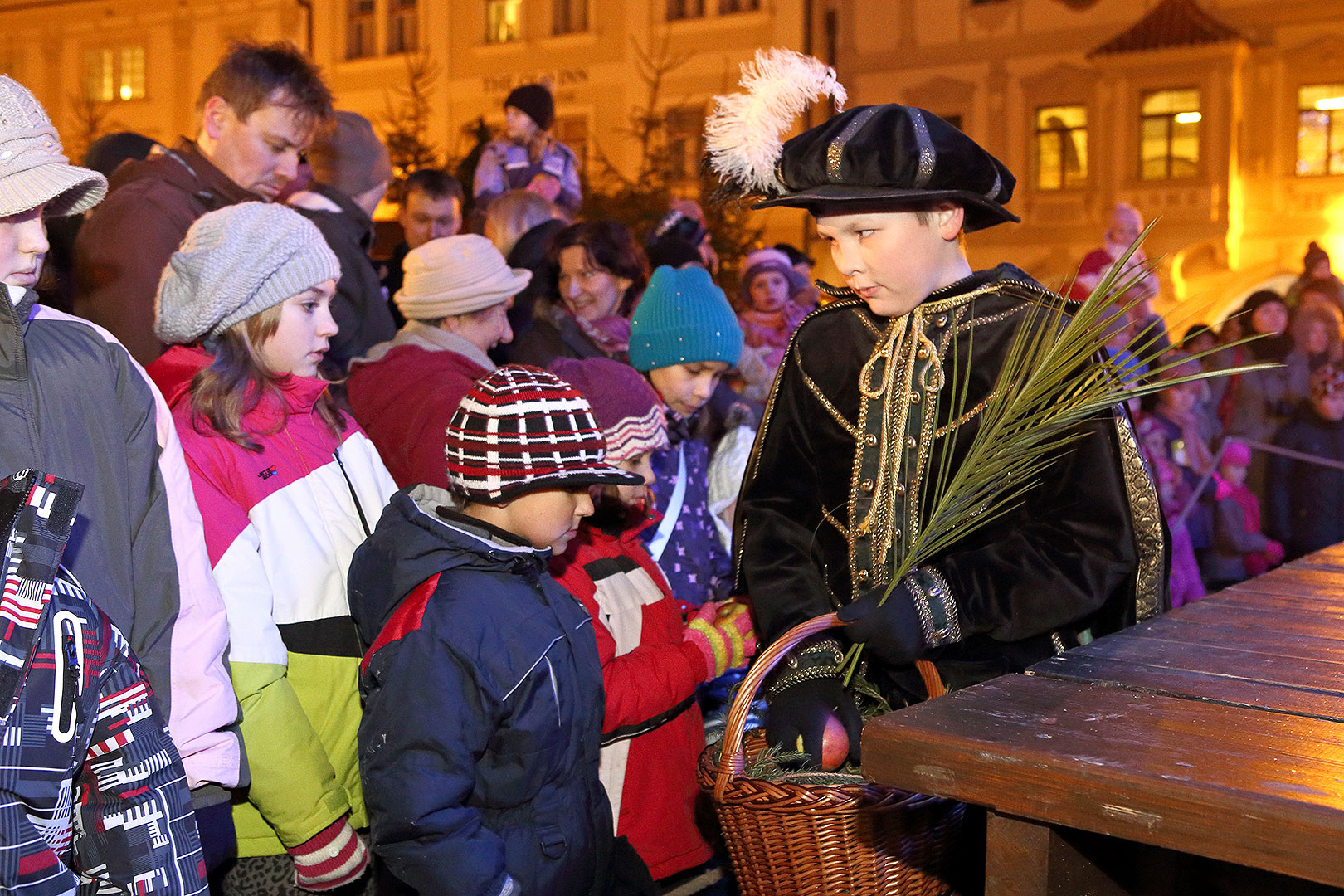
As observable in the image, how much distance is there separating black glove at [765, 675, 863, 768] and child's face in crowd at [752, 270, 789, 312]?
447 cm

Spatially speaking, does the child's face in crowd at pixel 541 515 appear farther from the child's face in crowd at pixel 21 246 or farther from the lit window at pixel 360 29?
the lit window at pixel 360 29

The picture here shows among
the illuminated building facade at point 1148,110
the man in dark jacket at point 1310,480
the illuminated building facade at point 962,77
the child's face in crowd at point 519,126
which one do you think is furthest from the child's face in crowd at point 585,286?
the illuminated building facade at point 1148,110

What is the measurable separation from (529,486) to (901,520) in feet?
2.60

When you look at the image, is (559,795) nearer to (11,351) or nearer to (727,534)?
(11,351)

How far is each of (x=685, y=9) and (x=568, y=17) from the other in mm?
2094

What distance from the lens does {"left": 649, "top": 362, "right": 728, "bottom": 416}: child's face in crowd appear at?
13.2ft

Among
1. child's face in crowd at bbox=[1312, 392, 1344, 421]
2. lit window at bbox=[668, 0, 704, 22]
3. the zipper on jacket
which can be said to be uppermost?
lit window at bbox=[668, 0, 704, 22]

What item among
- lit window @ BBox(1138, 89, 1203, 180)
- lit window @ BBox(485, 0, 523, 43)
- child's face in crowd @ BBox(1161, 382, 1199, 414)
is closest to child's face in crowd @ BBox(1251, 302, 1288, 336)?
child's face in crowd @ BBox(1161, 382, 1199, 414)

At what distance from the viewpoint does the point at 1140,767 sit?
5.65 feet

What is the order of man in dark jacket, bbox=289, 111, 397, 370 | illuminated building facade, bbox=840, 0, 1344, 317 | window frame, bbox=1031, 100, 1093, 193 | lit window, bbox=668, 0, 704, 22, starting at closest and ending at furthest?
man in dark jacket, bbox=289, 111, 397, 370
illuminated building facade, bbox=840, 0, 1344, 317
window frame, bbox=1031, 100, 1093, 193
lit window, bbox=668, 0, 704, 22

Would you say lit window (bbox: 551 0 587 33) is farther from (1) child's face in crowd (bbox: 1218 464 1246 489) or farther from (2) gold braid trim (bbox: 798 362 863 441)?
(2) gold braid trim (bbox: 798 362 863 441)

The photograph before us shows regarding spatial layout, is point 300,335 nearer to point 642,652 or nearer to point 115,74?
point 642,652

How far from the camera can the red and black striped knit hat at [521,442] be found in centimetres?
247

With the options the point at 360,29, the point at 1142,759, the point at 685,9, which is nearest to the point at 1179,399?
the point at 1142,759
